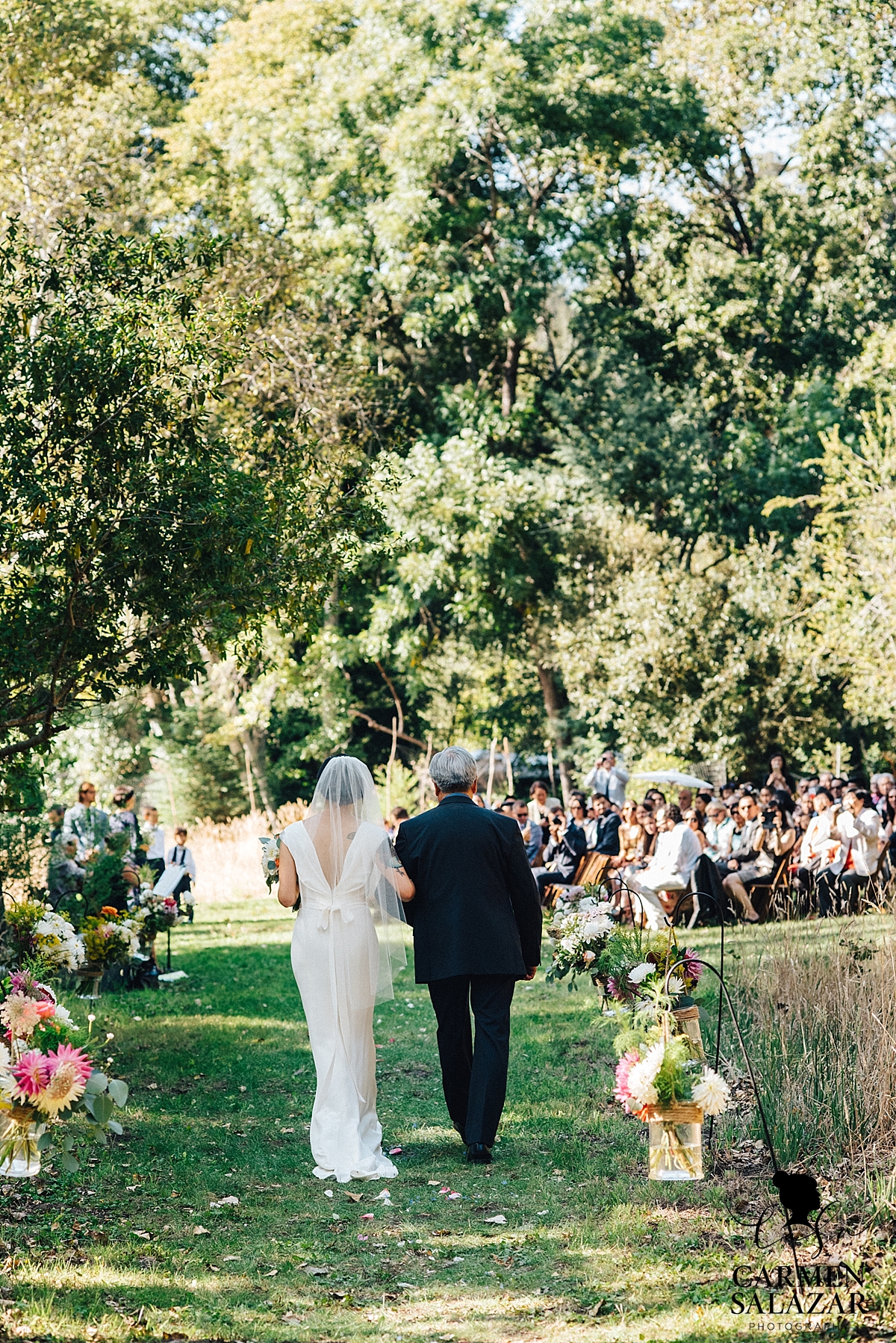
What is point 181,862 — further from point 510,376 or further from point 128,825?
point 510,376

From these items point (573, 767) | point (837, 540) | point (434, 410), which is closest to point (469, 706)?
point (573, 767)

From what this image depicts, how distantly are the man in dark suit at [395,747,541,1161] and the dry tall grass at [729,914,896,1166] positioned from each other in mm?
1441

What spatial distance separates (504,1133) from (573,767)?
20.3m

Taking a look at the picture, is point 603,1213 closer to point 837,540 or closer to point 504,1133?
point 504,1133

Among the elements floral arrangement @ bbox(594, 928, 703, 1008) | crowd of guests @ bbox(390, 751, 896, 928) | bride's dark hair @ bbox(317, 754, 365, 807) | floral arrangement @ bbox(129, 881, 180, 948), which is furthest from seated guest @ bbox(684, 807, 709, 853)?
bride's dark hair @ bbox(317, 754, 365, 807)

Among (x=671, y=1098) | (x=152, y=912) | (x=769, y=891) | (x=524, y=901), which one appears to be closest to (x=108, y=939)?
(x=152, y=912)

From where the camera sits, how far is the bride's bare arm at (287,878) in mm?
7582

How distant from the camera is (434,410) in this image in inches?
1049

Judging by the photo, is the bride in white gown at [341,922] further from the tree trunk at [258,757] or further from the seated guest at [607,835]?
the tree trunk at [258,757]

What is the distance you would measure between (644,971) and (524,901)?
0.87 metres

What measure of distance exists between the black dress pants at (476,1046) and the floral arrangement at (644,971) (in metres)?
0.72

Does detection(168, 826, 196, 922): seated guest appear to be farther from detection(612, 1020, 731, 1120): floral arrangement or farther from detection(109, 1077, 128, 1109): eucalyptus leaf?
detection(612, 1020, 731, 1120): floral arrangement

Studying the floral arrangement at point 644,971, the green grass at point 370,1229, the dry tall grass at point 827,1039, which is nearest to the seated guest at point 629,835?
the green grass at point 370,1229

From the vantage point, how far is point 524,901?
760 cm
